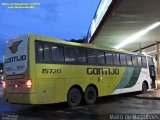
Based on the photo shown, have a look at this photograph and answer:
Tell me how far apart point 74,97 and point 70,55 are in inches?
76.3

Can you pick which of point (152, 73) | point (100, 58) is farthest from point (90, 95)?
point (152, 73)

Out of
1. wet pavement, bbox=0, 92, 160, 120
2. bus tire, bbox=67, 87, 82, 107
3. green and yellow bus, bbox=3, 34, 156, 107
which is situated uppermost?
green and yellow bus, bbox=3, 34, 156, 107

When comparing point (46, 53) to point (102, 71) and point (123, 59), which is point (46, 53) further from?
point (123, 59)

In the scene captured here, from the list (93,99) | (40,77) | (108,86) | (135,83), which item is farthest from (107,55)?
(40,77)

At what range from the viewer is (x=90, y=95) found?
51.5 ft

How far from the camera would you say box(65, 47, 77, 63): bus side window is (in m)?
14.3

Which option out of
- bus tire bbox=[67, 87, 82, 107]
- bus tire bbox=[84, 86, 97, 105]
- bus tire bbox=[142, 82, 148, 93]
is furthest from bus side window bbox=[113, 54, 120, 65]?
bus tire bbox=[142, 82, 148, 93]

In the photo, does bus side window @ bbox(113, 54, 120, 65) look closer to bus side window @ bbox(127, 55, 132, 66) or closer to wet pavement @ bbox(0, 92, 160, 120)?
bus side window @ bbox(127, 55, 132, 66)

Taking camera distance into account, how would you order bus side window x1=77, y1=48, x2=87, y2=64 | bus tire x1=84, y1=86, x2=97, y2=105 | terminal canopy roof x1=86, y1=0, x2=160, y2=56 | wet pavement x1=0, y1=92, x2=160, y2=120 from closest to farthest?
1. wet pavement x1=0, y1=92, x2=160, y2=120
2. terminal canopy roof x1=86, y1=0, x2=160, y2=56
3. bus side window x1=77, y1=48, x2=87, y2=64
4. bus tire x1=84, y1=86, x2=97, y2=105

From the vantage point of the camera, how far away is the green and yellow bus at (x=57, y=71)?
41.0 feet

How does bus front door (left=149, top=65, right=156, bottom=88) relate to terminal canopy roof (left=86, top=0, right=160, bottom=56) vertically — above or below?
below

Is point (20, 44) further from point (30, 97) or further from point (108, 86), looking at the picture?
point (108, 86)

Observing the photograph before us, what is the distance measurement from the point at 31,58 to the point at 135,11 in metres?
5.67

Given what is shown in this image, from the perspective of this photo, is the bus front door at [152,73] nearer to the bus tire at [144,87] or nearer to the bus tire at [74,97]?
the bus tire at [144,87]
